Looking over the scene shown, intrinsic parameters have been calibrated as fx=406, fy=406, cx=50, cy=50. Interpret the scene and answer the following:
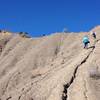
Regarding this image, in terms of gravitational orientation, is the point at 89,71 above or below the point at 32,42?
below

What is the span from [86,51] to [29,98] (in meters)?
8.35

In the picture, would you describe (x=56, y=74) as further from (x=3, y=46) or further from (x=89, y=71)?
(x=3, y=46)

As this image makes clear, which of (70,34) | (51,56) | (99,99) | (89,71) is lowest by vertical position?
(99,99)

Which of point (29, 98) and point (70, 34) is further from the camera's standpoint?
point (70, 34)

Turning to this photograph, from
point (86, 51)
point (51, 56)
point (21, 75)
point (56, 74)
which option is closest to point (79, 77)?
point (56, 74)

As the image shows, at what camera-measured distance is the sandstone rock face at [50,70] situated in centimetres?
3622

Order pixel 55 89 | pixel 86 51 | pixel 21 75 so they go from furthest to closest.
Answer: pixel 21 75
pixel 86 51
pixel 55 89

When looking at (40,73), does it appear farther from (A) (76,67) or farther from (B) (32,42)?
(B) (32,42)

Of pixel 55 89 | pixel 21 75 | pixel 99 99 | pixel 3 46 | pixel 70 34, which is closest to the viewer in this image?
pixel 99 99

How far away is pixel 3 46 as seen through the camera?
75.2 meters

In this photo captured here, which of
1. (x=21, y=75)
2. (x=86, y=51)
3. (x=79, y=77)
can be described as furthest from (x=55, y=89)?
(x=21, y=75)

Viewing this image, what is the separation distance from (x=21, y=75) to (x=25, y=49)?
42.2ft

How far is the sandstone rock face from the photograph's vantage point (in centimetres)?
3622

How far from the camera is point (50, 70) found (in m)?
44.5
